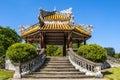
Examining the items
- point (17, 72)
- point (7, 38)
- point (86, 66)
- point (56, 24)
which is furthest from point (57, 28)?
point (7, 38)

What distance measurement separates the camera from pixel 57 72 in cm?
2152

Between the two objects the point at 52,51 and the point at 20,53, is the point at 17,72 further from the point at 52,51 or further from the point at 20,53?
the point at 52,51

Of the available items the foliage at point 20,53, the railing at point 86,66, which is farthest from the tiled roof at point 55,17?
the foliage at point 20,53

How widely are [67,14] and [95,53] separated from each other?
332 inches

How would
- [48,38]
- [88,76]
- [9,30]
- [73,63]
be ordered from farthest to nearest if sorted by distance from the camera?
[9,30] < [48,38] < [73,63] < [88,76]

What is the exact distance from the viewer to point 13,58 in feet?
74.0

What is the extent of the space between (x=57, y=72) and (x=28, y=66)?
2257 mm

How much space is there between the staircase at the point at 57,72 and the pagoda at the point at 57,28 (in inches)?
135

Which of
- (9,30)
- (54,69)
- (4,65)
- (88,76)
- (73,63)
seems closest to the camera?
(88,76)

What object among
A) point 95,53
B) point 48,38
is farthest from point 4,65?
point 95,53

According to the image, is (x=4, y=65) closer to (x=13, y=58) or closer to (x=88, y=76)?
(x=13, y=58)

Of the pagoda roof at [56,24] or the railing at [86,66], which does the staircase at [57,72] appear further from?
the pagoda roof at [56,24]

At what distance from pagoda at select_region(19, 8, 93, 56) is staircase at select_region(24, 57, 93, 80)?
3418 mm

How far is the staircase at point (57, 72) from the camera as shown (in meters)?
20.5
